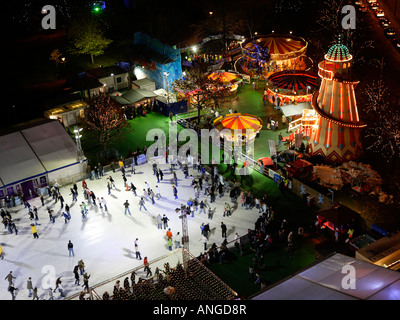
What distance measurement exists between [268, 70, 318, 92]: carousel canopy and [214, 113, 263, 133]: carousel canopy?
510 centimetres

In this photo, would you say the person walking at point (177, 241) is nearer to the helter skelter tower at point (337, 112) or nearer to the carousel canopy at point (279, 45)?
the helter skelter tower at point (337, 112)

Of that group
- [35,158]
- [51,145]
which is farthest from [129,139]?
[35,158]

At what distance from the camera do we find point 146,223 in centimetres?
2870

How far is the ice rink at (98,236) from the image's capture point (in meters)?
25.2

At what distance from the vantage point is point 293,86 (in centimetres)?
3944

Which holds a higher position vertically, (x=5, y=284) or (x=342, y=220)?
(x=342, y=220)

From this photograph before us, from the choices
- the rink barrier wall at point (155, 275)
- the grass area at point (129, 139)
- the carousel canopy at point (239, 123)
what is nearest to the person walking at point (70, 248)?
the rink barrier wall at point (155, 275)

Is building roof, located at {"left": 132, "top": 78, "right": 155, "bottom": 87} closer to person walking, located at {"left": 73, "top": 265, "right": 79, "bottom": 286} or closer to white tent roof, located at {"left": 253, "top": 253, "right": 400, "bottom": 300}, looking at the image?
person walking, located at {"left": 73, "top": 265, "right": 79, "bottom": 286}

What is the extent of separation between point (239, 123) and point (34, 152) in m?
14.7

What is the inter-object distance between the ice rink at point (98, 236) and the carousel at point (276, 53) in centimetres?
1891

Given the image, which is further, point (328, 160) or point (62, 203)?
point (328, 160)

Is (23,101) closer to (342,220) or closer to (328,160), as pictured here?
(328,160)
